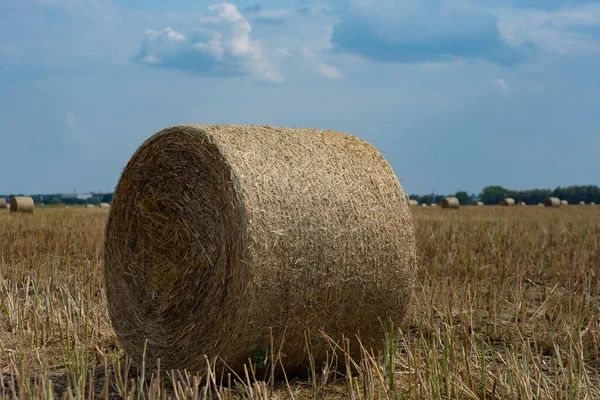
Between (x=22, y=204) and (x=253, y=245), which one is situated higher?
(x=22, y=204)

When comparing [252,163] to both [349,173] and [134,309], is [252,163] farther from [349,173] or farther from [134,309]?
[134,309]

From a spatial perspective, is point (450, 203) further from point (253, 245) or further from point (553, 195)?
point (553, 195)

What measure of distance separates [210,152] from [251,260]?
0.93 metres

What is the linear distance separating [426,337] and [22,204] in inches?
748

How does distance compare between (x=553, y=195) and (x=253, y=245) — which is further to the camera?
(x=553, y=195)

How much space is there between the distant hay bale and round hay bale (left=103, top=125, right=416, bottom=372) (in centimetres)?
1804

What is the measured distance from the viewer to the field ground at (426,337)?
415 centimetres

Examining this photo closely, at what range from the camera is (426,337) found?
21.1 ft

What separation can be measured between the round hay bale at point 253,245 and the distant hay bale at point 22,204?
1804cm

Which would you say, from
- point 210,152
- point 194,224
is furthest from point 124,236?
point 210,152

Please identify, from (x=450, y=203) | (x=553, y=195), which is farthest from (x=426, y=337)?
(x=553, y=195)

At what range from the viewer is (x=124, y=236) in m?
5.87

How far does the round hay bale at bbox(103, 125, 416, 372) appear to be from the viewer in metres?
4.61

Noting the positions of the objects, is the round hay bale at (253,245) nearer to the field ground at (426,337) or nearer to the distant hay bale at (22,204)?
the field ground at (426,337)
